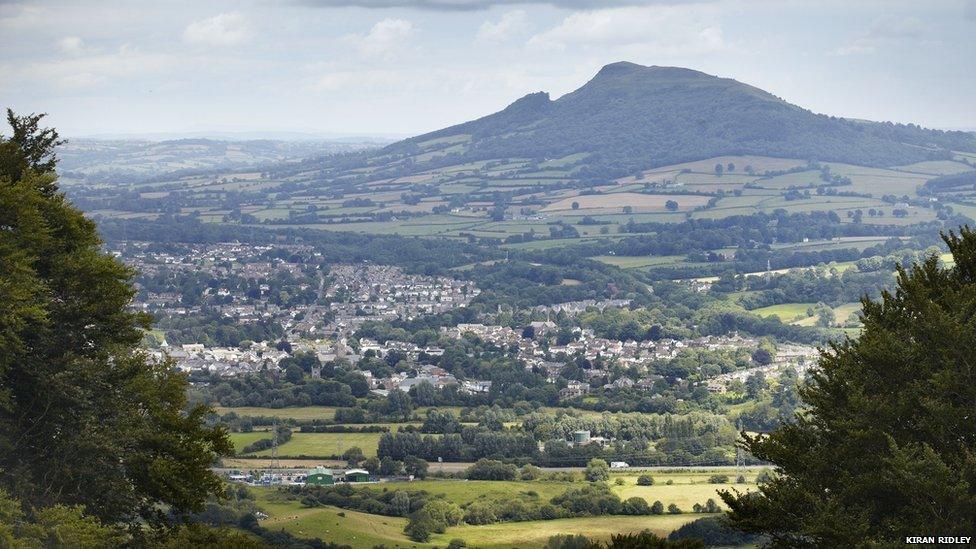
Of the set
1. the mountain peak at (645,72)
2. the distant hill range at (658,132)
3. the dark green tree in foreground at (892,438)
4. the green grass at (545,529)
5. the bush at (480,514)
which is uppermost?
the mountain peak at (645,72)

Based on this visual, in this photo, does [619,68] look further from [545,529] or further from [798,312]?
[545,529]

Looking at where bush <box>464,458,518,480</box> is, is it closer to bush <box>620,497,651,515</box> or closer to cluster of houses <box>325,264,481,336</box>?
bush <box>620,497,651,515</box>

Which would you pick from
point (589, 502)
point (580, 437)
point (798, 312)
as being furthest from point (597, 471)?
point (798, 312)

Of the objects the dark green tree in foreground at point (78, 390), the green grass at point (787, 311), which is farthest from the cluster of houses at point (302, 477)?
the green grass at point (787, 311)

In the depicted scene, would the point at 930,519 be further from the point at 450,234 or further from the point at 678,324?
the point at 450,234

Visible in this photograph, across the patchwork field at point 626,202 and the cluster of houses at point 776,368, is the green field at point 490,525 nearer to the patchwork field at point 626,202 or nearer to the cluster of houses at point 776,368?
the cluster of houses at point 776,368

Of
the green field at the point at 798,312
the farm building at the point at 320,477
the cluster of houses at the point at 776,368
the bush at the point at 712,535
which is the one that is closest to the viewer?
the bush at the point at 712,535
